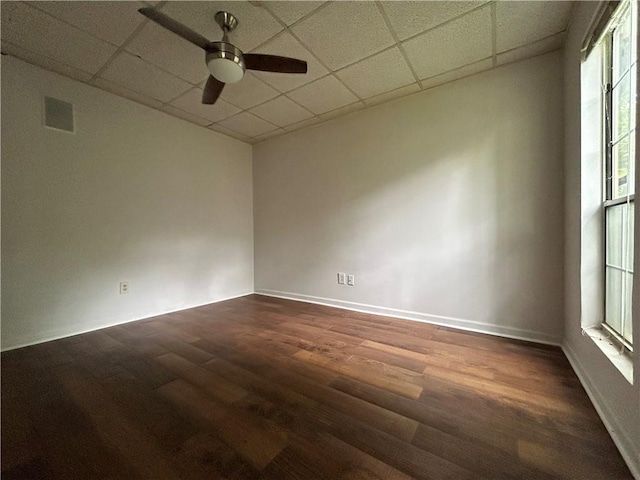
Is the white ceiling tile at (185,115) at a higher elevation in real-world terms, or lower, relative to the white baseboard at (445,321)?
higher

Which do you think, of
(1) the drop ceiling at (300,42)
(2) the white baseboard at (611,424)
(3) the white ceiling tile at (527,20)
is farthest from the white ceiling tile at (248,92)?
(2) the white baseboard at (611,424)

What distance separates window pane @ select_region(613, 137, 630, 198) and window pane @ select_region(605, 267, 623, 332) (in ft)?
1.43

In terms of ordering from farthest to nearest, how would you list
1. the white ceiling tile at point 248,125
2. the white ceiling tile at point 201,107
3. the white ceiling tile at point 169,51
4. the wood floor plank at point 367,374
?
1. the white ceiling tile at point 248,125
2. the white ceiling tile at point 201,107
3. the white ceiling tile at point 169,51
4. the wood floor plank at point 367,374

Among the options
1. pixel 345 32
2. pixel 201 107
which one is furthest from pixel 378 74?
pixel 201 107

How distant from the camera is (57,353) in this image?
188 centimetres

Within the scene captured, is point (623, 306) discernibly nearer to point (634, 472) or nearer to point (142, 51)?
point (634, 472)

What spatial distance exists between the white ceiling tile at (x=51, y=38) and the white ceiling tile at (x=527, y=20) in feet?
9.63

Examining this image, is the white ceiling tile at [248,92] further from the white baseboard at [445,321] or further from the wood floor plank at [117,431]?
the wood floor plank at [117,431]

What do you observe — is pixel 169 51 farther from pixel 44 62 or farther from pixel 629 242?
pixel 629 242

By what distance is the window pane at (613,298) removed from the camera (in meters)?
1.23

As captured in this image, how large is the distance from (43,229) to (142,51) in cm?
179

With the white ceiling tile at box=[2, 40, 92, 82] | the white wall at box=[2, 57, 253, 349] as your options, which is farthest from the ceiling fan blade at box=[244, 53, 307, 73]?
the white wall at box=[2, 57, 253, 349]

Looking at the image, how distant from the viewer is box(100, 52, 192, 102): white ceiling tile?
2021 millimetres

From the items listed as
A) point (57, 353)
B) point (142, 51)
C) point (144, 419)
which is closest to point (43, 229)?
point (57, 353)
